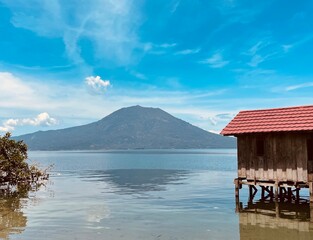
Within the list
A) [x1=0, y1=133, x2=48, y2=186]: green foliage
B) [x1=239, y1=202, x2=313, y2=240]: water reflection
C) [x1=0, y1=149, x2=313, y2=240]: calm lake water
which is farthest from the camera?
[x1=0, y1=133, x2=48, y2=186]: green foliage

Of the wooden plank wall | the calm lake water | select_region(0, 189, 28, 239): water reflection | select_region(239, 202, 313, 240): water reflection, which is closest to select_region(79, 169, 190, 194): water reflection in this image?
the calm lake water

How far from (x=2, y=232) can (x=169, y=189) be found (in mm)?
26871

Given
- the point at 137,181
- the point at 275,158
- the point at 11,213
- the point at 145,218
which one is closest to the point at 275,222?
the point at 275,158

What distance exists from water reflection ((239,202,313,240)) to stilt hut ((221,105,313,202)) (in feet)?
6.55

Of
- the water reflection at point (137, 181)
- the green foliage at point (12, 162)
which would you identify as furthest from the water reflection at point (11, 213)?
the water reflection at point (137, 181)

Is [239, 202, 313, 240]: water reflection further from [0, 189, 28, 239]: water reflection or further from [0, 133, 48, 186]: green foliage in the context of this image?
[0, 133, 48, 186]: green foliage

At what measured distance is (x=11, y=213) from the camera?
30672mm

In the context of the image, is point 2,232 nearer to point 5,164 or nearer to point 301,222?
point 301,222

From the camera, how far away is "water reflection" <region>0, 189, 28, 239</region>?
2448 centimetres

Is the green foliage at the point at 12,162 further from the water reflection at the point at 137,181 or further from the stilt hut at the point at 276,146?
the stilt hut at the point at 276,146

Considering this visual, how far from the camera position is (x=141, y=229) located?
24391mm

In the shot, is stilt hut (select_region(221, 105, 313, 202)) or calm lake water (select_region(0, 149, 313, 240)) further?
stilt hut (select_region(221, 105, 313, 202))

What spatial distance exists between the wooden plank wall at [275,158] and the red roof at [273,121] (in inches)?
26.6

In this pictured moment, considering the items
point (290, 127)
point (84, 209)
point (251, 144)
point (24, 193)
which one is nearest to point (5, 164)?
point (24, 193)
